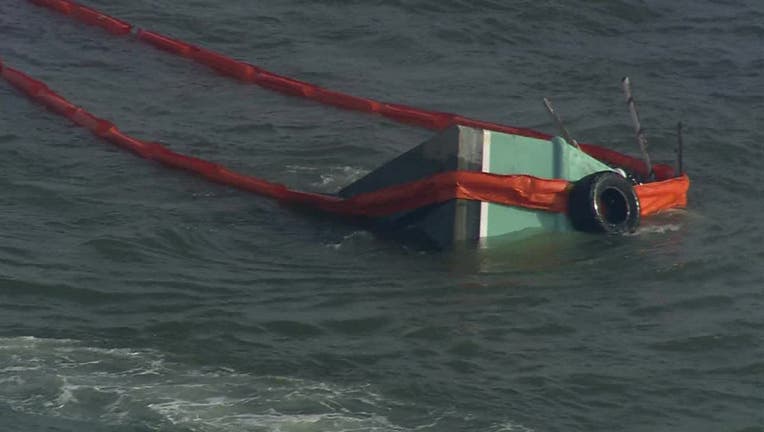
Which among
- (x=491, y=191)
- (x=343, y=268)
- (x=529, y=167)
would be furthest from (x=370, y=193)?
(x=529, y=167)

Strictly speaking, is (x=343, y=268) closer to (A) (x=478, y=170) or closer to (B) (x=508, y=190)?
(A) (x=478, y=170)

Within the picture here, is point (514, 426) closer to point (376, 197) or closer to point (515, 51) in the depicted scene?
point (376, 197)

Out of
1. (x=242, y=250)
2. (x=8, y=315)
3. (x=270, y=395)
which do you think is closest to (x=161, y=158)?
(x=242, y=250)

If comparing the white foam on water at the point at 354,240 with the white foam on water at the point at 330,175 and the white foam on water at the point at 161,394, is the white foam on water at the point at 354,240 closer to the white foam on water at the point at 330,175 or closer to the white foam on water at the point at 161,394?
the white foam on water at the point at 330,175

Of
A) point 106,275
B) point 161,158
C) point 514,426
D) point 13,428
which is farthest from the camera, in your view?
point 161,158

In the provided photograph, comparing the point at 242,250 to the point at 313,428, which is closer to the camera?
the point at 313,428

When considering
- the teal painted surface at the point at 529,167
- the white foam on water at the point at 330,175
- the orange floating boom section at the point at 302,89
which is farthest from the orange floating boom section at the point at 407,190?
the orange floating boom section at the point at 302,89
